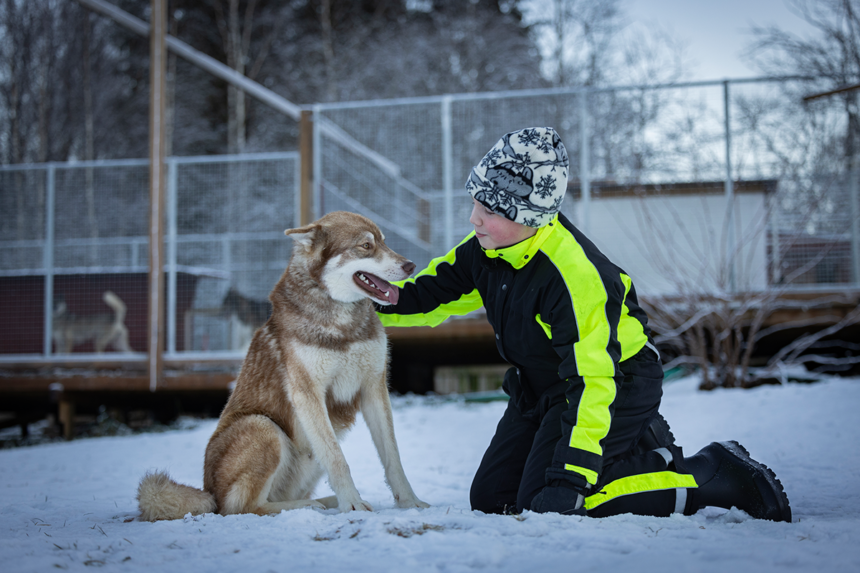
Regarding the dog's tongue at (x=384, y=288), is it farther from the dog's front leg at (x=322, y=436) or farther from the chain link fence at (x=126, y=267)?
the chain link fence at (x=126, y=267)

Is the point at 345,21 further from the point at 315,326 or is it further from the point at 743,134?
the point at 315,326

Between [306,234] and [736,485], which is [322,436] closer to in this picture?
[306,234]

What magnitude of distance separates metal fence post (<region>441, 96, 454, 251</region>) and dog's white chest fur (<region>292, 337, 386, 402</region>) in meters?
3.86

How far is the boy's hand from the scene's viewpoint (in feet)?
5.89

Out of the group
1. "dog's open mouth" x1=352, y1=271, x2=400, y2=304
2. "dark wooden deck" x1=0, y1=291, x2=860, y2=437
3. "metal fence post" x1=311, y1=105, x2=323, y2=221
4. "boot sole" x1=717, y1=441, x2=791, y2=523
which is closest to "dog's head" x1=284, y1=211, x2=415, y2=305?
"dog's open mouth" x1=352, y1=271, x2=400, y2=304

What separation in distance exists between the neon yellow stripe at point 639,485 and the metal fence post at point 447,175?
432 centimetres

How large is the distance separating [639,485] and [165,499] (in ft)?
5.36

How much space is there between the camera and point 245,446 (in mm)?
2199

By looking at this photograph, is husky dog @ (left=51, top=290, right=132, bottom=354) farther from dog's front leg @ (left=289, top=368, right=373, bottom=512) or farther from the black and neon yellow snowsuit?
the black and neon yellow snowsuit

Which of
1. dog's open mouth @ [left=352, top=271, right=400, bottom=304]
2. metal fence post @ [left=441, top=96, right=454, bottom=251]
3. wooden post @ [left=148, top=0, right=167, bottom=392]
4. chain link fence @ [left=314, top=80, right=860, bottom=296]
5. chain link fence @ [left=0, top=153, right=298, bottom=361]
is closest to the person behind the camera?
dog's open mouth @ [left=352, top=271, right=400, bottom=304]

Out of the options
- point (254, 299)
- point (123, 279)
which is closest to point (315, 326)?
point (254, 299)

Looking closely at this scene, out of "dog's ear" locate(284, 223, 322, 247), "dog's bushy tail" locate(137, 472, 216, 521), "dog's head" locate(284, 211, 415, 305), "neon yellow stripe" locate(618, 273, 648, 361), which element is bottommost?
"dog's bushy tail" locate(137, 472, 216, 521)

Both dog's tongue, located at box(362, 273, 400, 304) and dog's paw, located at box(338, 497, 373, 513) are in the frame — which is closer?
dog's paw, located at box(338, 497, 373, 513)

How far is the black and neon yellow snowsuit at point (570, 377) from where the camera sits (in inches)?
73.6
